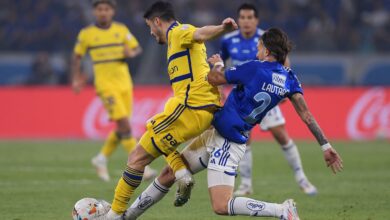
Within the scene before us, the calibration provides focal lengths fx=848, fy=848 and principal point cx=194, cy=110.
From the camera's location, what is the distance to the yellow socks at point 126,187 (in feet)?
28.0

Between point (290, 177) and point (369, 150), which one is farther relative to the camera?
Answer: point (369, 150)

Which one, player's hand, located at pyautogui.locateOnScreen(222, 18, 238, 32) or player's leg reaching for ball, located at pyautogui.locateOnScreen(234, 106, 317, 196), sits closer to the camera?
player's hand, located at pyautogui.locateOnScreen(222, 18, 238, 32)

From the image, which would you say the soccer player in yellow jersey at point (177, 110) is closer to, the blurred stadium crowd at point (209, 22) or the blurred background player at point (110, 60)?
the blurred background player at point (110, 60)

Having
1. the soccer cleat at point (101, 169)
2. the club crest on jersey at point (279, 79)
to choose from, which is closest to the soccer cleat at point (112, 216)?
the club crest on jersey at point (279, 79)

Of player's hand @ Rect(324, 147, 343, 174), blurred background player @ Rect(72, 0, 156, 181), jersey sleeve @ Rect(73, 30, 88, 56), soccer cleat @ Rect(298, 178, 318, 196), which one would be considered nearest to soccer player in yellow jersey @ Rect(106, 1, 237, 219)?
player's hand @ Rect(324, 147, 343, 174)

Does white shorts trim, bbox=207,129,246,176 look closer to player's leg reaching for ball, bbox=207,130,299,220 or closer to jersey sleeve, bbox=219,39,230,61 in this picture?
player's leg reaching for ball, bbox=207,130,299,220

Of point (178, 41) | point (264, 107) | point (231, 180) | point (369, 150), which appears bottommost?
point (369, 150)

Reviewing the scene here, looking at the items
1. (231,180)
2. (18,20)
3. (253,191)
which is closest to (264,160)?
(253,191)

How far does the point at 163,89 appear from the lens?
69.0 feet

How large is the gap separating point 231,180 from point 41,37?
54.4ft

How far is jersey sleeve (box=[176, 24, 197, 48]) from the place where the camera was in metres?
8.26

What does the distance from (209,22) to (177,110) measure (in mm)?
15362

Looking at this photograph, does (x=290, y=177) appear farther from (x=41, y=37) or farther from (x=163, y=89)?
(x=41, y=37)

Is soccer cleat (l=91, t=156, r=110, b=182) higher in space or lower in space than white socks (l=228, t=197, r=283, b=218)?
lower
